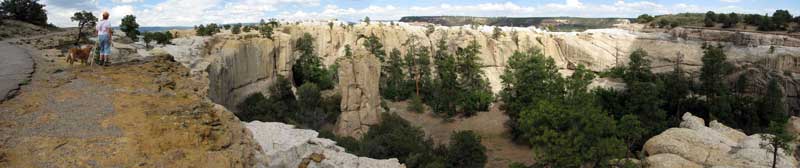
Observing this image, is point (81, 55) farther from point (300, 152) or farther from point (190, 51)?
point (190, 51)

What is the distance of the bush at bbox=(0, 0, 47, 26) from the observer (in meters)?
36.4

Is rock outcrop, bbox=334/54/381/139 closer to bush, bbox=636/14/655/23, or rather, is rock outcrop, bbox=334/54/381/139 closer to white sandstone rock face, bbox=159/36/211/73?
white sandstone rock face, bbox=159/36/211/73

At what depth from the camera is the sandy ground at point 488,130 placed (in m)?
31.3

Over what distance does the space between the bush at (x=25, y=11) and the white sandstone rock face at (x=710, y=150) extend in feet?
142

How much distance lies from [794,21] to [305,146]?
63.0 meters

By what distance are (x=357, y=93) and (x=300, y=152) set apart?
864 inches

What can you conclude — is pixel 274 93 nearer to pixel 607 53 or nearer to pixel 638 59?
pixel 638 59

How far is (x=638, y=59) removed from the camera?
4406 cm

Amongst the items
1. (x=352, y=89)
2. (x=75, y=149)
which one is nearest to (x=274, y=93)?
(x=352, y=89)

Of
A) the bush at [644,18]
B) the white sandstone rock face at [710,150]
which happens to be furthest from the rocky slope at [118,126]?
the bush at [644,18]

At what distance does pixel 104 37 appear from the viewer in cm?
1376

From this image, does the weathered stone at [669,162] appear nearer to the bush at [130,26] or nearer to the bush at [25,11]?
the bush at [130,26]

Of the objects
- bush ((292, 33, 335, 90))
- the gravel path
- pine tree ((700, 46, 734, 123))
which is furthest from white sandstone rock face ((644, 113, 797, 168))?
bush ((292, 33, 335, 90))

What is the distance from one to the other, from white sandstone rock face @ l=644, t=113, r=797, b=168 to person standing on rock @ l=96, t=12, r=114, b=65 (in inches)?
817
